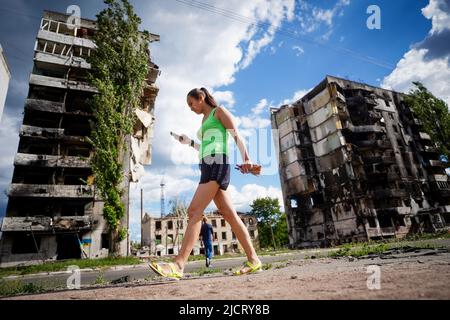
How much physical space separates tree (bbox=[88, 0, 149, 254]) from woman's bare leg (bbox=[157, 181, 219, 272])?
50.2 feet

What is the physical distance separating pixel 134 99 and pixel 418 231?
4019 cm

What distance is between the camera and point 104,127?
17688mm

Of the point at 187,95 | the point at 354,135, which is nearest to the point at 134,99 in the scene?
the point at 187,95

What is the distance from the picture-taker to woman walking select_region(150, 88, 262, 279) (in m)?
2.86

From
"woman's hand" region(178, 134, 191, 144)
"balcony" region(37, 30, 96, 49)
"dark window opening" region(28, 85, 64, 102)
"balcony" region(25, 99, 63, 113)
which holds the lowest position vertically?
"woman's hand" region(178, 134, 191, 144)

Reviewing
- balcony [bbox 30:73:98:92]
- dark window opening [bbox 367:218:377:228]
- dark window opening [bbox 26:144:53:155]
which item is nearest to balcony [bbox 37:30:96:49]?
balcony [bbox 30:73:98:92]

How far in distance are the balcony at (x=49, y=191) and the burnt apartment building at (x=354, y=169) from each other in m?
29.7

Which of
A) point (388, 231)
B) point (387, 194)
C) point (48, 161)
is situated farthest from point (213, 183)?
point (387, 194)

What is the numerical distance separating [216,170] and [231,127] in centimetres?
60

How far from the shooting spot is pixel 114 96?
18562 millimetres

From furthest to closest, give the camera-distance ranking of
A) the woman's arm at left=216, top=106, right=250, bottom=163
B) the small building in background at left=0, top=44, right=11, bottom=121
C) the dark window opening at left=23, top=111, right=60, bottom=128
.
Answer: the dark window opening at left=23, top=111, right=60, bottom=128 → the small building in background at left=0, top=44, right=11, bottom=121 → the woman's arm at left=216, top=106, right=250, bottom=163

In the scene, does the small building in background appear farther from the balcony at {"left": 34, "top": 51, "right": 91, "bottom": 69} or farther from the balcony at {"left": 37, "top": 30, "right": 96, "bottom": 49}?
the balcony at {"left": 37, "top": 30, "right": 96, "bottom": 49}

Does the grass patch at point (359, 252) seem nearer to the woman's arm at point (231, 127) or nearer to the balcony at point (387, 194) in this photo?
the woman's arm at point (231, 127)

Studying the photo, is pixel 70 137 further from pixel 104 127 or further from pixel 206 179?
pixel 206 179
